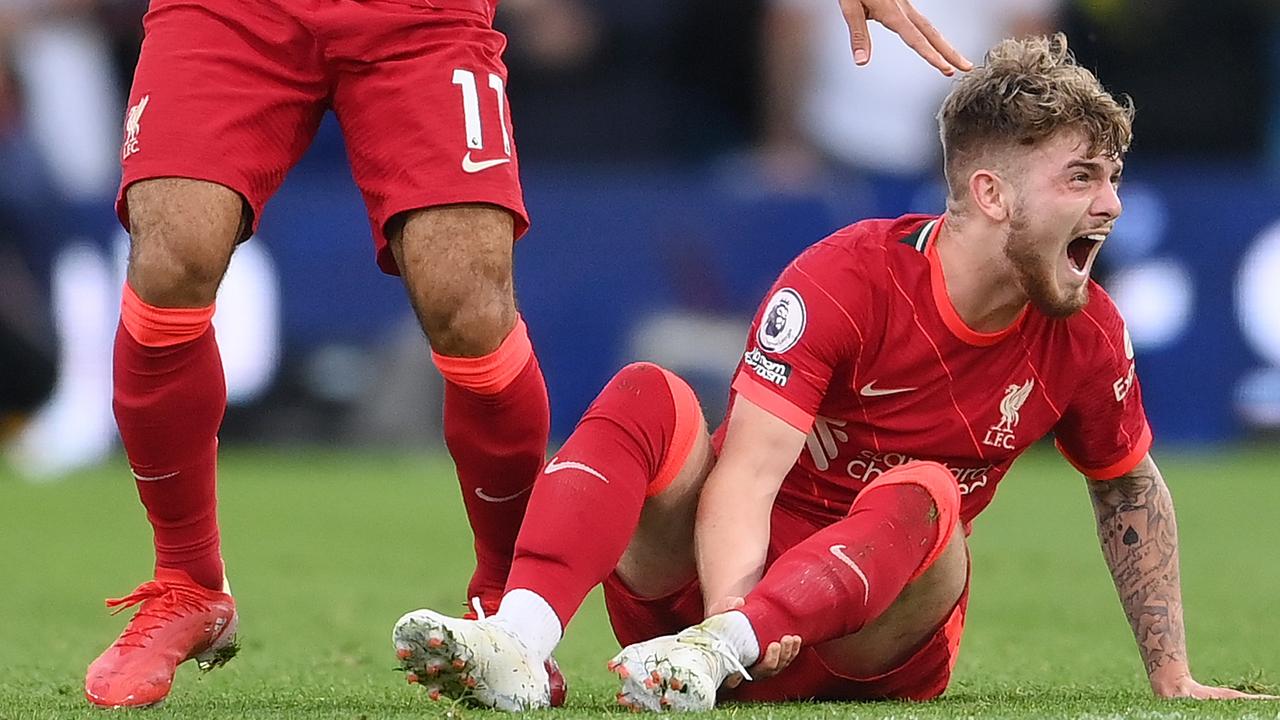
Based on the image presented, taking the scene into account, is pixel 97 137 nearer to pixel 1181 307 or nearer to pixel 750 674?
pixel 1181 307

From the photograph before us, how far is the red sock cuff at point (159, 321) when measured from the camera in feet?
12.0

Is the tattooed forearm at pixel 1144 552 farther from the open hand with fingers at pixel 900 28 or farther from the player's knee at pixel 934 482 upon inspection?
the open hand with fingers at pixel 900 28

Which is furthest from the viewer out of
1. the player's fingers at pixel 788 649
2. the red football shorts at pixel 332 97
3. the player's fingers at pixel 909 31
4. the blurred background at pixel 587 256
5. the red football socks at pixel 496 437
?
the blurred background at pixel 587 256

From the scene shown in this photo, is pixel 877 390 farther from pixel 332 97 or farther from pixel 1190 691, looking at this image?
pixel 332 97

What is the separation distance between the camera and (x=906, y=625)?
12.0 ft

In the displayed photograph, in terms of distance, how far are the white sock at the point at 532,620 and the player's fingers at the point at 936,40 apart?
4.33ft

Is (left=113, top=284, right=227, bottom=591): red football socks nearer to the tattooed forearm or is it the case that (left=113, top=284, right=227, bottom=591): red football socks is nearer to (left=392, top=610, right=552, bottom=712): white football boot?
(left=392, top=610, right=552, bottom=712): white football boot

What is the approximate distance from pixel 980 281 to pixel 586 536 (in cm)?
86

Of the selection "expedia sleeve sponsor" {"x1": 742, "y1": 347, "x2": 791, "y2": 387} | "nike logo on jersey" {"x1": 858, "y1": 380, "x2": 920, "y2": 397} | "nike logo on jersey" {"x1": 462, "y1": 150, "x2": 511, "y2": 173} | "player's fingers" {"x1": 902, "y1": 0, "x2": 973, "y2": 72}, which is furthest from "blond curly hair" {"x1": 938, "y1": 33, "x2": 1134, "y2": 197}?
"nike logo on jersey" {"x1": 462, "y1": 150, "x2": 511, "y2": 173}

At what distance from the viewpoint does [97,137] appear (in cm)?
1073

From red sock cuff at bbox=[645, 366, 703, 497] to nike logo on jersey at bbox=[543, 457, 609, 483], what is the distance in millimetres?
172

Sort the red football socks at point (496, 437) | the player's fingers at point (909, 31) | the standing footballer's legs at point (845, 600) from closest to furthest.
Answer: the standing footballer's legs at point (845, 600) < the red football socks at point (496, 437) < the player's fingers at point (909, 31)

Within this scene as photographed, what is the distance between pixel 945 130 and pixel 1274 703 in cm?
116

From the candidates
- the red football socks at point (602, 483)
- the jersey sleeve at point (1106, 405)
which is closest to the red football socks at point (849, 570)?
the red football socks at point (602, 483)
